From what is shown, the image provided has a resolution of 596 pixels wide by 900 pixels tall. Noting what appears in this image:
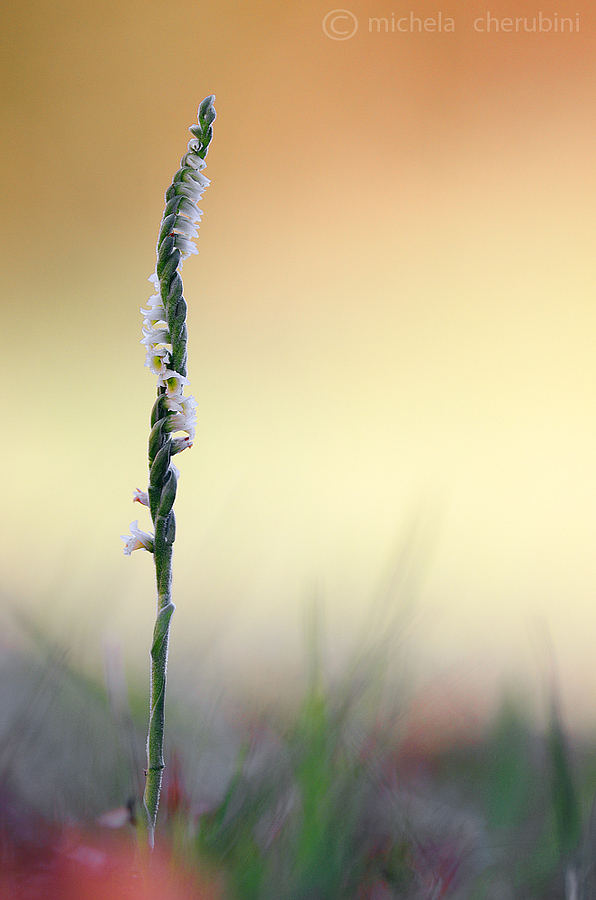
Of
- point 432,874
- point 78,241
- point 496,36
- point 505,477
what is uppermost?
point 496,36

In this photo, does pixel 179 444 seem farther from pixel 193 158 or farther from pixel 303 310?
pixel 303 310

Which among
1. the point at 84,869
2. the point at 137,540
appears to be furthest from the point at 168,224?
the point at 84,869

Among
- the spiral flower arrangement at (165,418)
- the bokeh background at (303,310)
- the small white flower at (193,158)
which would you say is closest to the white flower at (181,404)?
the spiral flower arrangement at (165,418)

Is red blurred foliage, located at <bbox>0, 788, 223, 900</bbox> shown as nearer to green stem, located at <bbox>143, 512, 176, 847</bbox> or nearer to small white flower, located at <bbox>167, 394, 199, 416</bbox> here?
green stem, located at <bbox>143, 512, 176, 847</bbox>

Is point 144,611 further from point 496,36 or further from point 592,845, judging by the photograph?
point 496,36

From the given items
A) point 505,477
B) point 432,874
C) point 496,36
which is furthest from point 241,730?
point 496,36

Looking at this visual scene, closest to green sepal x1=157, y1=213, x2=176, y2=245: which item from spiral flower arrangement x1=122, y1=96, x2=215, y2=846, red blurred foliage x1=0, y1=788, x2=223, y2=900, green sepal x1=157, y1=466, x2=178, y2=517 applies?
spiral flower arrangement x1=122, y1=96, x2=215, y2=846

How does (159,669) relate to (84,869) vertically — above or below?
above
